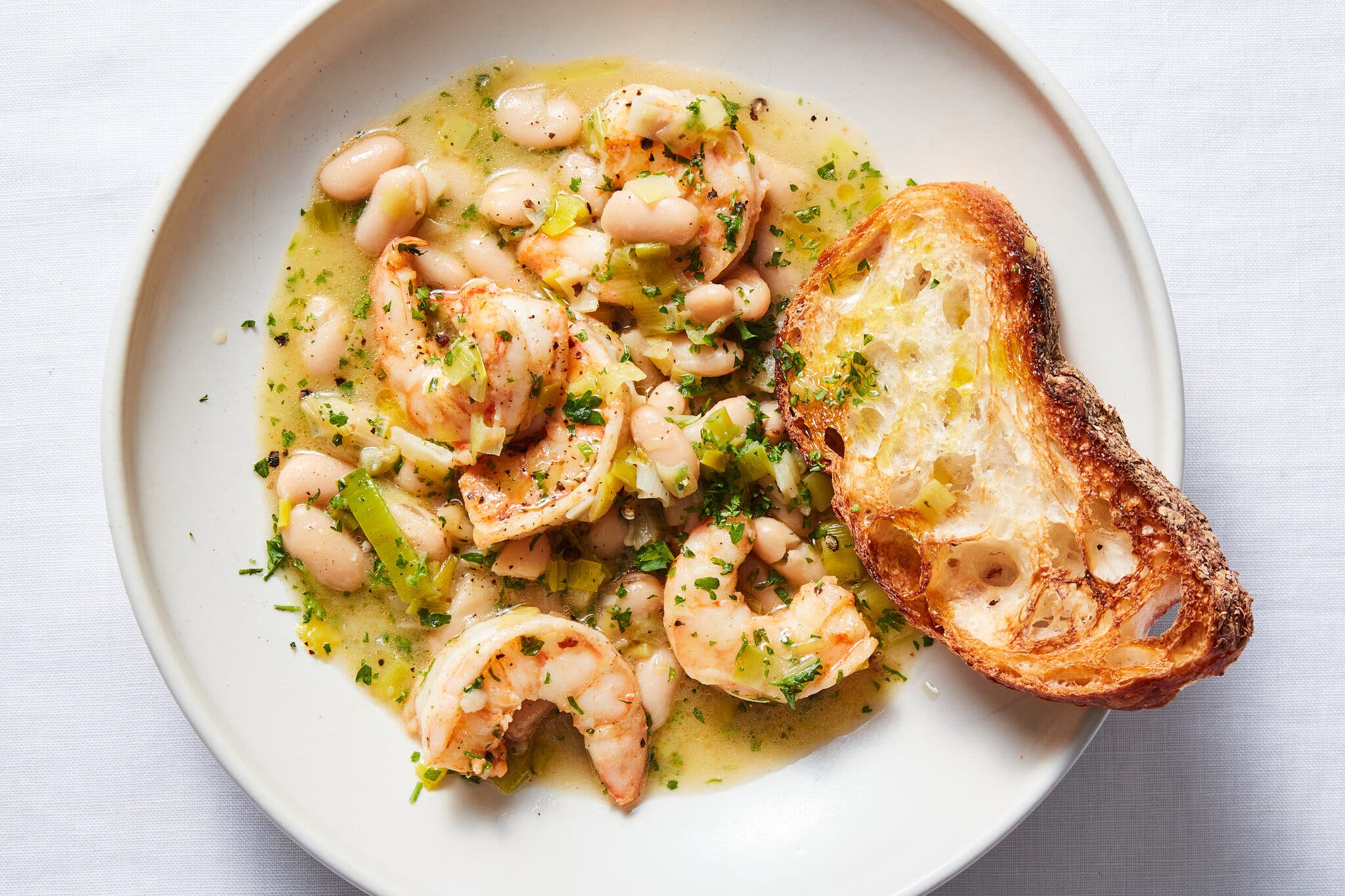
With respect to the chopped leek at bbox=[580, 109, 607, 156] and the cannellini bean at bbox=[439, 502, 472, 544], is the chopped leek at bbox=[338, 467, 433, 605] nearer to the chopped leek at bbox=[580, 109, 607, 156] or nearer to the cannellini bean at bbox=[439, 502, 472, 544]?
the cannellini bean at bbox=[439, 502, 472, 544]

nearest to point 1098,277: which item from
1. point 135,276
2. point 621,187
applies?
point 621,187

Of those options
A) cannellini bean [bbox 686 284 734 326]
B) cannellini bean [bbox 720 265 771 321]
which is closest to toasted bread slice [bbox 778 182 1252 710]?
cannellini bean [bbox 720 265 771 321]

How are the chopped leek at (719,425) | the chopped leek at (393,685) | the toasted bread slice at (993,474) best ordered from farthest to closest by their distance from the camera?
the chopped leek at (393,685), the chopped leek at (719,425), the toasted bread slice at (993,474)

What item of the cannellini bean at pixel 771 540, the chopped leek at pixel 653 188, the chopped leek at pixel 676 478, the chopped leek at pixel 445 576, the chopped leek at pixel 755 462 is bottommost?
the chopped leek at pixel 445 576

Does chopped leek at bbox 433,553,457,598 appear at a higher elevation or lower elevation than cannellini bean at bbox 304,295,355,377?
lower

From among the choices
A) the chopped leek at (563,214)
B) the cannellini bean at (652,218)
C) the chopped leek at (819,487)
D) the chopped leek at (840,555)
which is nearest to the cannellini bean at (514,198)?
the chopped leek at (563,214)

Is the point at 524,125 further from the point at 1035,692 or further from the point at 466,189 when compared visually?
the point at 1035,692

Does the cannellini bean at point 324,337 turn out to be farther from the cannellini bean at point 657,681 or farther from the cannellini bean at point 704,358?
Result: the cannellini bean at point 657,681

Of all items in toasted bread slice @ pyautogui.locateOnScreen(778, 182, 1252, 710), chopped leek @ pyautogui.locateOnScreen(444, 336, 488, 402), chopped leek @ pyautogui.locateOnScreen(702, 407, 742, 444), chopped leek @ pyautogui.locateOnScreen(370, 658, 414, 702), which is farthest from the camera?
chopped leek @ pyautogui.locateOnScreen(370, 658, 414, 702)
